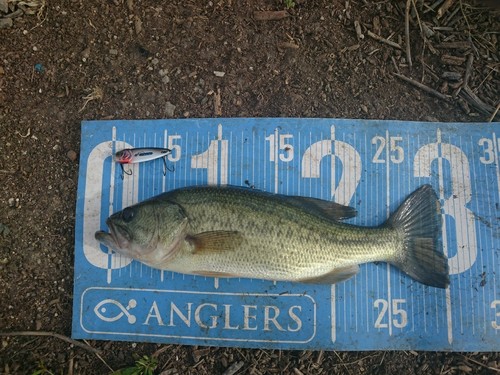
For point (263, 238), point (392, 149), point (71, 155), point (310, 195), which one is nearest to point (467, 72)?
point (392, 149)

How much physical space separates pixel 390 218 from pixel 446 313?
42.4 inches

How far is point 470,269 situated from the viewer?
381 centimetres

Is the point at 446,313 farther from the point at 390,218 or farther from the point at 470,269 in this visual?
the point at 390,218

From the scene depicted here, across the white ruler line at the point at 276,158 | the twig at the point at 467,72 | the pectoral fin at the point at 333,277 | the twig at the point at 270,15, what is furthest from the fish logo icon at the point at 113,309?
the twig at the point at 467,72

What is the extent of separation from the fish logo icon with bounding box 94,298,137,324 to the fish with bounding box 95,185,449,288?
600mm

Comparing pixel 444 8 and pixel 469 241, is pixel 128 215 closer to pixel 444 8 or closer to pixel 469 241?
pixel 469 241

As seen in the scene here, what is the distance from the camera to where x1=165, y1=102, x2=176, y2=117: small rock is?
4.06m

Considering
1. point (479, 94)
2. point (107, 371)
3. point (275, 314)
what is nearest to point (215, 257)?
point (275, 314)

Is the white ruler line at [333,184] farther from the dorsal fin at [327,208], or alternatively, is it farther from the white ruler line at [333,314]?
the dorsal fin at [327,208]

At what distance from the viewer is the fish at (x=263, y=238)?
3434mm

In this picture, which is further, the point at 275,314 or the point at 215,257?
the point at 275,314

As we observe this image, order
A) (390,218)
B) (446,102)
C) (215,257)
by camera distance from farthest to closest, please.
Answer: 1. (446,102)
2. (390,218)
3. (215,257)

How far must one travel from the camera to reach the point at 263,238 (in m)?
3.45

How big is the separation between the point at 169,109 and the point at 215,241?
1.54 metres
